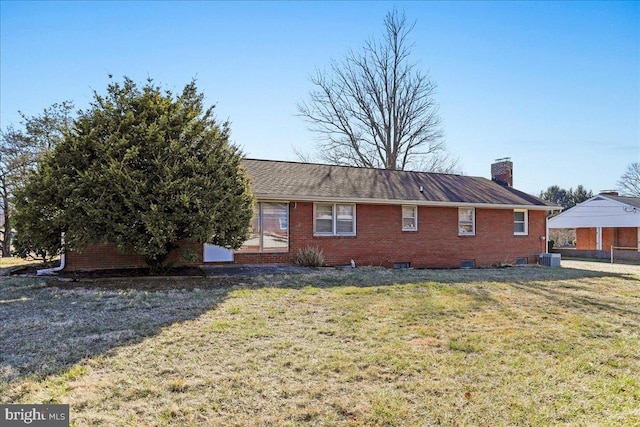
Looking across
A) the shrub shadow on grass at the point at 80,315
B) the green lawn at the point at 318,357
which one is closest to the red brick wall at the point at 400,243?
the shrub shadow on grass at the point at 80,315

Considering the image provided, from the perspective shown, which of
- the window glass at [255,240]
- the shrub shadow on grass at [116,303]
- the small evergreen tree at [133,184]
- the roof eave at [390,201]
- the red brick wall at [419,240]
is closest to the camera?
the shrub shadow on grass at [116,303]

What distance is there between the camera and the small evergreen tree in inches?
350

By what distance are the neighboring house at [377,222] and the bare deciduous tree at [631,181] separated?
38.2 metres

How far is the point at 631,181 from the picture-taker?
4694 centimetres

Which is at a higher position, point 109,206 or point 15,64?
point 15,64

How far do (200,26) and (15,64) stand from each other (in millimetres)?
5914

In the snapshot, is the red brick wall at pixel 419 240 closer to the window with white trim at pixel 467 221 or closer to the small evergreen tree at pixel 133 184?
the window with white trim at pixel 467 221

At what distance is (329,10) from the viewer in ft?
42.9

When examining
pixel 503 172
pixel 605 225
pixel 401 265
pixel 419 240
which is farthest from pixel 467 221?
pixel 605 225

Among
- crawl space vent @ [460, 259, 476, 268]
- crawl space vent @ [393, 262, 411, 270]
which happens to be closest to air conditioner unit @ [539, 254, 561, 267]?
crawl space vent @ [460, 259, 476, 268]

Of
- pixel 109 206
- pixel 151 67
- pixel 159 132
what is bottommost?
pixel 109 206

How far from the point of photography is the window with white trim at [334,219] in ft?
45.5

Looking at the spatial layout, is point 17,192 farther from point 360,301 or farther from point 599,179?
point 599,179

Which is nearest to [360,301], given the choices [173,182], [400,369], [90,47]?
[400,369]
